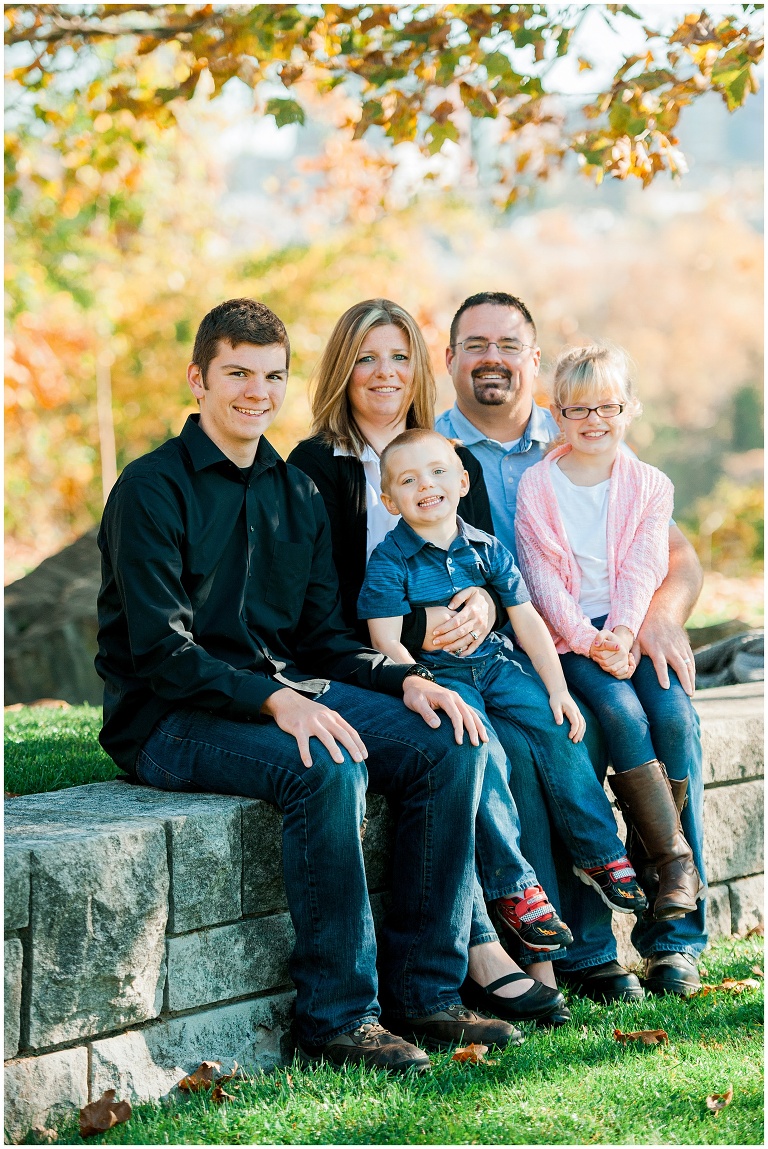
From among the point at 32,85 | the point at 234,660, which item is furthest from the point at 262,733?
the point at 32,85

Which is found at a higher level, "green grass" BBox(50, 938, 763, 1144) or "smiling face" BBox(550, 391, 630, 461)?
"smiling face" BBox(550, 391, 630, 461)

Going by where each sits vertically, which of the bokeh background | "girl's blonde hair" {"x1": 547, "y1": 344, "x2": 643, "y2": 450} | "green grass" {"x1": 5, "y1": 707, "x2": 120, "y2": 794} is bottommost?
"green grass" {"x1": 5, "y1": 707, "x2": 120, "y2": 794}

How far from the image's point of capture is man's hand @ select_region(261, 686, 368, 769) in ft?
9.16

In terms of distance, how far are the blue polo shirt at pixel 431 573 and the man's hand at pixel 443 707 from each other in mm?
364

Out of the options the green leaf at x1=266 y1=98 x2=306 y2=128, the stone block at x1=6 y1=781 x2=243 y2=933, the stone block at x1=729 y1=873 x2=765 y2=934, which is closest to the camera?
the stone block at x1=6 y1=781 x2=243 y2=933

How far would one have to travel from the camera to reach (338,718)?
2877 mm

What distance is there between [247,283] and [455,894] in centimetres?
1145

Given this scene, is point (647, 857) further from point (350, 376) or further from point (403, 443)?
point (350, 376)

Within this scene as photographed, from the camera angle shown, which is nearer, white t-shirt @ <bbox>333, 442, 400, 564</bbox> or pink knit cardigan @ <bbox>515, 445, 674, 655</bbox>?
pink knit cardigan @ <bbox>515, 445, 674, 655</bbox>

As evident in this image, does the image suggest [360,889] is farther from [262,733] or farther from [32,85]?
[32,85]

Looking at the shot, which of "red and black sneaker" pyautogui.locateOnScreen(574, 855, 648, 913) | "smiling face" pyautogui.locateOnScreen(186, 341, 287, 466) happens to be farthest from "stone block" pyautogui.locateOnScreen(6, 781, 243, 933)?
"red and black sneaker" pyautogui.locateOnScreen(574, 855, 648, 913)

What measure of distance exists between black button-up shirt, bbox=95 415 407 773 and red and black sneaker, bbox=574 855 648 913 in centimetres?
77

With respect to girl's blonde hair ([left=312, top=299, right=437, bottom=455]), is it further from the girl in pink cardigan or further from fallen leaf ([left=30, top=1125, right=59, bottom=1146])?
fallen leaf ([left=30, top=1125, right=59, bottom=1146])

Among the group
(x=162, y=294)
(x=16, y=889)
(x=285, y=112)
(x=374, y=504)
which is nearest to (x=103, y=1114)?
(x=16, y=889)
